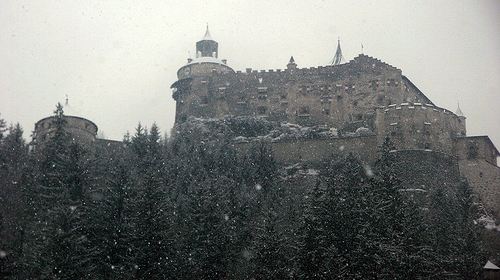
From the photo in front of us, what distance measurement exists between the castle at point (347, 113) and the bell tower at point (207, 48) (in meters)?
0.13

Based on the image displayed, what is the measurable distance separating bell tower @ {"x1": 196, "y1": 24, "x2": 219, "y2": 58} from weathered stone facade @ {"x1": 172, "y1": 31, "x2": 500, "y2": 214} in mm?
129

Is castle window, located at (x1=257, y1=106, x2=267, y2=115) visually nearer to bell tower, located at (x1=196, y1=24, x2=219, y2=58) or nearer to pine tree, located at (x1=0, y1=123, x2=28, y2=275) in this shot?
bell tower, located at (x1=196, y1=24, x2=219, y2=58)

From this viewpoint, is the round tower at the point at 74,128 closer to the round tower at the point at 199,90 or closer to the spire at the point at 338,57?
the round tower at the point at 199,90

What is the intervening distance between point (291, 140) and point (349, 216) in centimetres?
2390

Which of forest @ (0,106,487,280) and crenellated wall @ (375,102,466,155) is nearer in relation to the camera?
forest @ (0,106,487,280)

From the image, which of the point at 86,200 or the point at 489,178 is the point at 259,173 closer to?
the point at 86,200

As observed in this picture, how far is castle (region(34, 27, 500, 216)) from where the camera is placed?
5803 centimetres

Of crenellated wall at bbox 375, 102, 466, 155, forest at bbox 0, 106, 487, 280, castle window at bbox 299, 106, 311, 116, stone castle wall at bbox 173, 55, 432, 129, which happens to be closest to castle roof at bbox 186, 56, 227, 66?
stone castle wall at bbox 173, 55, 432, 129

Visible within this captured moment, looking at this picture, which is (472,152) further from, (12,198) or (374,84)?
(12,198)

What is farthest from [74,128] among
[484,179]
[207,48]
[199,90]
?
[484,179]

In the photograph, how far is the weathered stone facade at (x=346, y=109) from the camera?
58.5 metres

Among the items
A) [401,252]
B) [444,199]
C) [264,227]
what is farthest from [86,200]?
[444,199]

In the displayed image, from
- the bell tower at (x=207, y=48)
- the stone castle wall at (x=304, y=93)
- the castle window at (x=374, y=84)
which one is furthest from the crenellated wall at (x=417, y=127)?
the bell tower at (x=207, y=48)

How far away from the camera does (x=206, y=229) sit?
38.8 meters
